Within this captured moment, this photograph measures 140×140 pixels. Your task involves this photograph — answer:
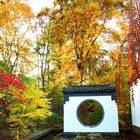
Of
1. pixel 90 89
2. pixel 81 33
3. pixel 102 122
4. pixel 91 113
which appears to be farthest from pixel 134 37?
pixel 81 33

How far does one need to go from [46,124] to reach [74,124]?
4277mm

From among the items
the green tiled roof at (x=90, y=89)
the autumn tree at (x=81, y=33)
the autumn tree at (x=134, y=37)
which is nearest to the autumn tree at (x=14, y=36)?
the autumn tree at (x=81, y=33)

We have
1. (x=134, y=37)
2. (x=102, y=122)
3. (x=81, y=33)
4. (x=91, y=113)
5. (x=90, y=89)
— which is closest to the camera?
A: (x=134, y=37)

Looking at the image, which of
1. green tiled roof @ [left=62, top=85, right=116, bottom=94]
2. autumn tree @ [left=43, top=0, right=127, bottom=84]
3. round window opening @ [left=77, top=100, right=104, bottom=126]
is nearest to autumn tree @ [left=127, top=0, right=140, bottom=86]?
green tiled roof @ [left=62, top=85, right=116, bottom=94]

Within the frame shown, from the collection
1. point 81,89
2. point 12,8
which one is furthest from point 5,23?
point 81,89

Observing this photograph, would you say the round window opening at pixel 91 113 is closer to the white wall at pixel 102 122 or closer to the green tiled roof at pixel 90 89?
the white wall at pixel 102 122

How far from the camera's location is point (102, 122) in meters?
15.6

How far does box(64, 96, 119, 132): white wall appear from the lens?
50.8 feet

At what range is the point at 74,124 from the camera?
51.8ft

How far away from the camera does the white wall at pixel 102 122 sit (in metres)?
15.5

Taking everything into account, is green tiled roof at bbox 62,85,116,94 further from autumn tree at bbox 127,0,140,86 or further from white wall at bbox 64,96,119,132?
autumn tree at bbox 127,0,140,86

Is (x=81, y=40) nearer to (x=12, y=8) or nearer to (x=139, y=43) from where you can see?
(x=12, y=8)

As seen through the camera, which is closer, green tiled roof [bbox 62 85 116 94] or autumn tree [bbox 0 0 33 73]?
green tiled roof [bbox 62 85 116 94]

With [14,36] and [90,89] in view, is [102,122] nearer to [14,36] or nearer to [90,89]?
[90,89]
